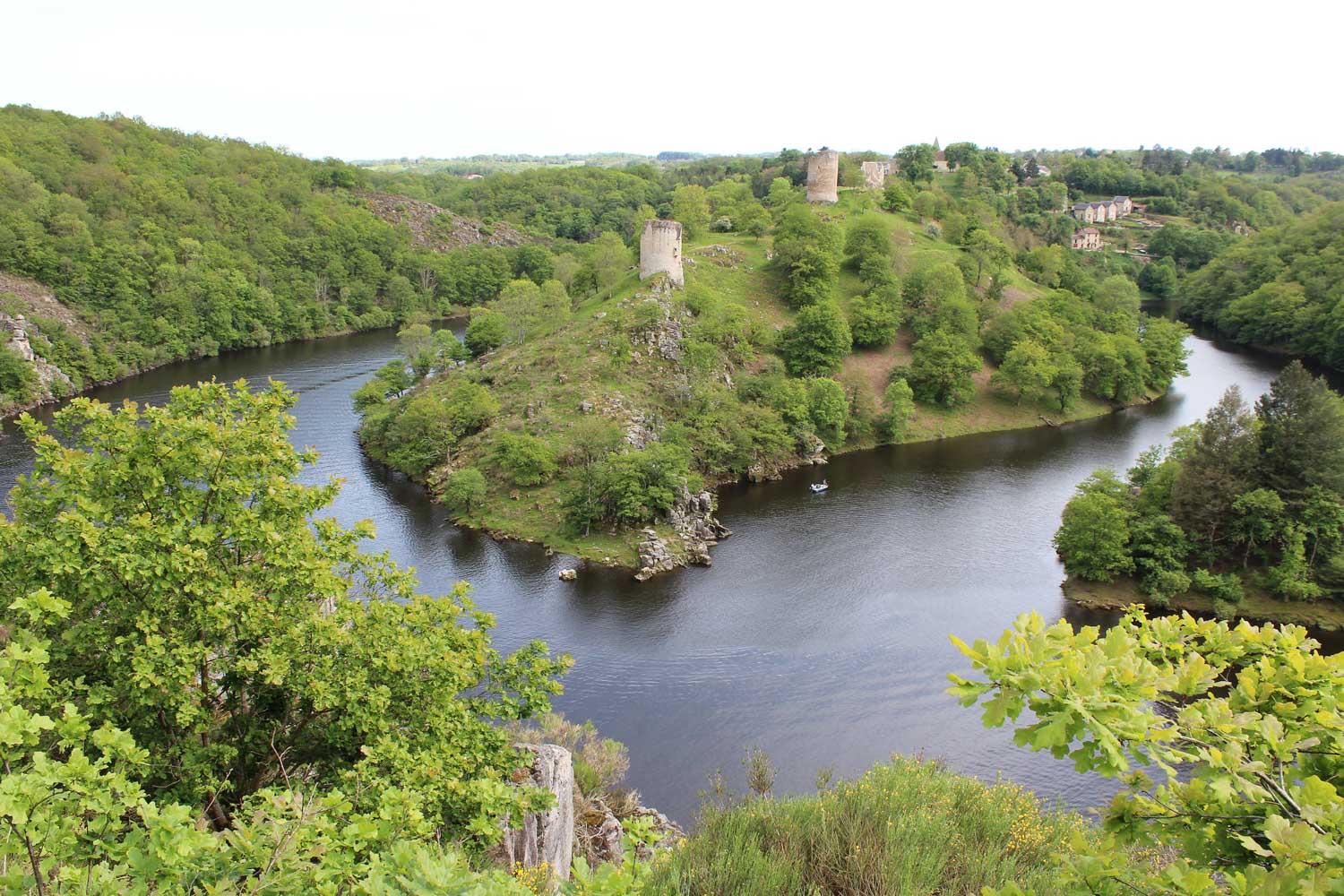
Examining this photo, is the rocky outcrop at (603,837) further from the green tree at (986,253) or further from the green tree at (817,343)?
the green tree at (986,253)

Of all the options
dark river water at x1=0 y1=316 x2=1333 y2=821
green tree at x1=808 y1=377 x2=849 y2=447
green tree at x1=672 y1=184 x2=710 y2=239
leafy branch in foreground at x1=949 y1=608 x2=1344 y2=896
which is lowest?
dark river water at x1=0 y1=316 x2=1333 y2=821

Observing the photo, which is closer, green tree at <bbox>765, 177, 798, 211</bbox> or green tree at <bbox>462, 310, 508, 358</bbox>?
green tree at <bbox>462, 310, 508, 358</bbox>

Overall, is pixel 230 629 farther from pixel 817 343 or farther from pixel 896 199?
pixel 896 199

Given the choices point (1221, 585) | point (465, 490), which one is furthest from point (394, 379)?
point (1221, 585)

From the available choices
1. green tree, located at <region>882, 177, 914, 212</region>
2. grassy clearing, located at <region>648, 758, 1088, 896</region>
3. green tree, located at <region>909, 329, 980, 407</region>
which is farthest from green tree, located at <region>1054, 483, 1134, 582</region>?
green tree, located at <region>882, 177, 914, 212</region>

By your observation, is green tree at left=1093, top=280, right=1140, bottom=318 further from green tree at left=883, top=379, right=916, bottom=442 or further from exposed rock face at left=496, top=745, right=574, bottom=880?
exposed rock face at left=496, top=745, right=574, bottom=880

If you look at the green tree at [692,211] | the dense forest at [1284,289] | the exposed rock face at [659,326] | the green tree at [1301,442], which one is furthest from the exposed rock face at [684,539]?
the dense forest at [1284,289]
